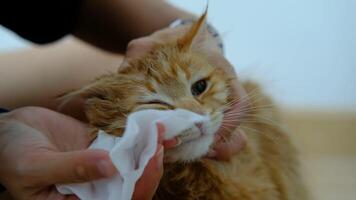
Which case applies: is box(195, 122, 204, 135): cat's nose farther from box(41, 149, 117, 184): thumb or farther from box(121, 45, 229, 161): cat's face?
box(41, 149, 117, 184): thumb

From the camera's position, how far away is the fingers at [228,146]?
96 cm

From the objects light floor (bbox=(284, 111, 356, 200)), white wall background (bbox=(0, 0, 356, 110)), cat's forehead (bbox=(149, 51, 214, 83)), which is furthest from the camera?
light floor (bbox=(284, 111, 356, 200))

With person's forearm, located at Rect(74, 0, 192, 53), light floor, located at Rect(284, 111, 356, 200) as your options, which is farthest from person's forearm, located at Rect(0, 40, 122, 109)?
light floor, located at Rect(284, 111, 356, 200)

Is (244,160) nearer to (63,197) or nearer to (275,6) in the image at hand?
(63,197)

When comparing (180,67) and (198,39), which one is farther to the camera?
(198,39)

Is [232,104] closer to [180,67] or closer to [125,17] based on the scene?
[180,67]

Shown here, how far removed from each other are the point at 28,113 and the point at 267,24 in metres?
1.36

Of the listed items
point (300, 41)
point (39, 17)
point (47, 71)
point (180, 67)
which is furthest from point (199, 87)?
point (300, 41)

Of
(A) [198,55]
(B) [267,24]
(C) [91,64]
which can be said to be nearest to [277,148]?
(A) [198,55]

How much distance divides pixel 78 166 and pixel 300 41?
1.61 m

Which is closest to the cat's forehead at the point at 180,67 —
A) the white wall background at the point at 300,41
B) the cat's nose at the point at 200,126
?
the cat's nose at the point at 200,126

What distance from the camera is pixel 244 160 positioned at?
1.05m

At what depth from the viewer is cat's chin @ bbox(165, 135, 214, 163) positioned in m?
0.84

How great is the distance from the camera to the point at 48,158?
76cm
